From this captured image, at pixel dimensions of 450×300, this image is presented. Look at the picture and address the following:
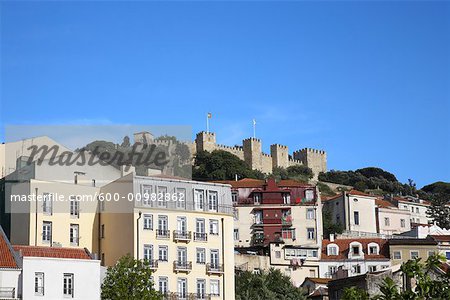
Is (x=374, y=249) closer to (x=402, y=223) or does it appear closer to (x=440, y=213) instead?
(x=402, y=223)

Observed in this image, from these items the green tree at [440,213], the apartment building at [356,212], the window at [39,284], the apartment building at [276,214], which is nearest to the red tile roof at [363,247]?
the apartment building at [276,214]

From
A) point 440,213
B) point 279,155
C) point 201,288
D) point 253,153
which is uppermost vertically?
point 279,155

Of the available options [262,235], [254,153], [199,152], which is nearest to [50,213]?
[262,235]

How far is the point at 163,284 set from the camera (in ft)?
203

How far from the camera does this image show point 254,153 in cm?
16075

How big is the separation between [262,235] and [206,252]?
32114 mm

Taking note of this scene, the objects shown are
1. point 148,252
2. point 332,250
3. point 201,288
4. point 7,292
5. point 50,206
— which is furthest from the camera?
point 332,250

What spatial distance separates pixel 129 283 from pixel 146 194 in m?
12.7

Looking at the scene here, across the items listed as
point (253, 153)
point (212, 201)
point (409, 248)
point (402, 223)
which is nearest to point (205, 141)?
point (253, 153)

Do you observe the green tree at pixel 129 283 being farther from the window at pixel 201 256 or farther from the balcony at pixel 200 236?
the balcony at pixel 200 236

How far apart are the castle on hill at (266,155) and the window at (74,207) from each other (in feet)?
298

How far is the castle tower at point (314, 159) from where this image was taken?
17038 cm

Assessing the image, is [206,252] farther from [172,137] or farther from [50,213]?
[172,137]

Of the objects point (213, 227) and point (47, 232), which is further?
point (213, 227)
